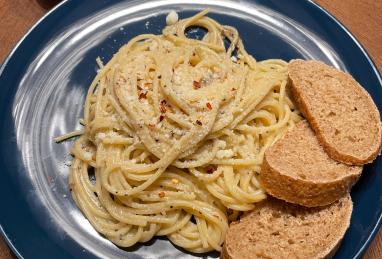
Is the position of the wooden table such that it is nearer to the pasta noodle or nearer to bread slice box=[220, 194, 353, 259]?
the pasta noodle

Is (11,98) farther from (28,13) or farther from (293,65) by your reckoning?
(293,65)

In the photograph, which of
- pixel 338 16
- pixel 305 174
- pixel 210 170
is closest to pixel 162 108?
pixel 210 170

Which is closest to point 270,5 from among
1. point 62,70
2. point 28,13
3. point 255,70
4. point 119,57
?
point 255,70

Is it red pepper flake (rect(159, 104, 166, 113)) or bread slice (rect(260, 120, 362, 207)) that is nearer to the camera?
bread slice (rect(260, 120, 362, 207))

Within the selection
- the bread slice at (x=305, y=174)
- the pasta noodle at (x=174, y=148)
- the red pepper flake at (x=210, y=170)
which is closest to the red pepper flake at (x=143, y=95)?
the pasta noodle at (x=174, y=148)

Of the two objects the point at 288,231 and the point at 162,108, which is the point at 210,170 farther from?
the point at 288,231

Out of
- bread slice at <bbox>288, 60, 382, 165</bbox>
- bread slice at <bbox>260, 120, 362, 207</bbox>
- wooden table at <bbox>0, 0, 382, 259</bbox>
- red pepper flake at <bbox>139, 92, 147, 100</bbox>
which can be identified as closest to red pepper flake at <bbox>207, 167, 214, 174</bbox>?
bread slice at <bbox>260, 120, 362, 207</bbox>
